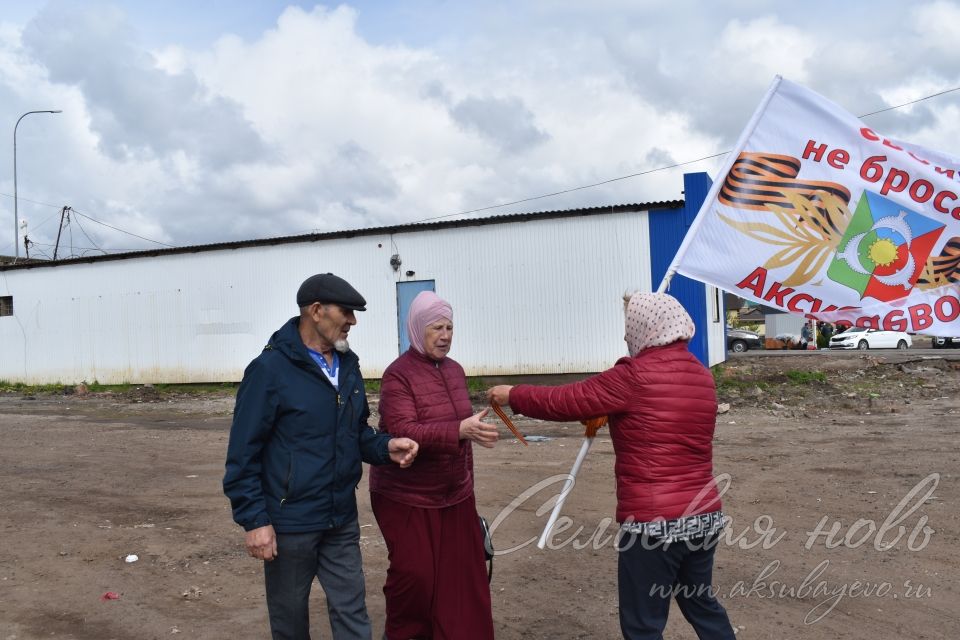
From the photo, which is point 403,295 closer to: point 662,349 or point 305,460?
point 305,460

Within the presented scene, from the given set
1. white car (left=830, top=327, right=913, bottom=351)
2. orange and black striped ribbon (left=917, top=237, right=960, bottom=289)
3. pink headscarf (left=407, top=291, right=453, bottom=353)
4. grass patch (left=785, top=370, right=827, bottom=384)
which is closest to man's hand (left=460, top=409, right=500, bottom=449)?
pink headscarf (left=407, top=291, right=453, bottom=353)

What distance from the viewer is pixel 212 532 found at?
6527 mm

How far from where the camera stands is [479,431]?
3.36 metres

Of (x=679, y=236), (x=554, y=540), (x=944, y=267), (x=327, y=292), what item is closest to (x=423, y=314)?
(x=327, y=292)

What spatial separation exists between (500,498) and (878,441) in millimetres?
5945

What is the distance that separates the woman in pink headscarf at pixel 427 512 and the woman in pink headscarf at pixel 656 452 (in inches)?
25.0

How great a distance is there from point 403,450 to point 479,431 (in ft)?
1.13

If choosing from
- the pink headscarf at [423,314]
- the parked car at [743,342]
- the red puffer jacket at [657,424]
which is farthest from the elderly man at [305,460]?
the parked car at [743,342]

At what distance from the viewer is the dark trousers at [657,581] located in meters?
3.17

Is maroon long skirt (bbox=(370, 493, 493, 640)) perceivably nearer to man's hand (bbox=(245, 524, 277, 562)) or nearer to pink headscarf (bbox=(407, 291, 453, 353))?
man's hand (bbox=(245, 524, 277, 562))

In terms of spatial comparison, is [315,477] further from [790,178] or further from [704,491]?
[790,178]

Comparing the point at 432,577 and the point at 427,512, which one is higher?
the point at 427,512

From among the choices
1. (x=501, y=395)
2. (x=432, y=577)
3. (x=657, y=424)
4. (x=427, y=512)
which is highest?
(x=501, y=395)

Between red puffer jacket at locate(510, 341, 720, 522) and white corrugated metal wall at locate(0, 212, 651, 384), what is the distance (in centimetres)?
1563
